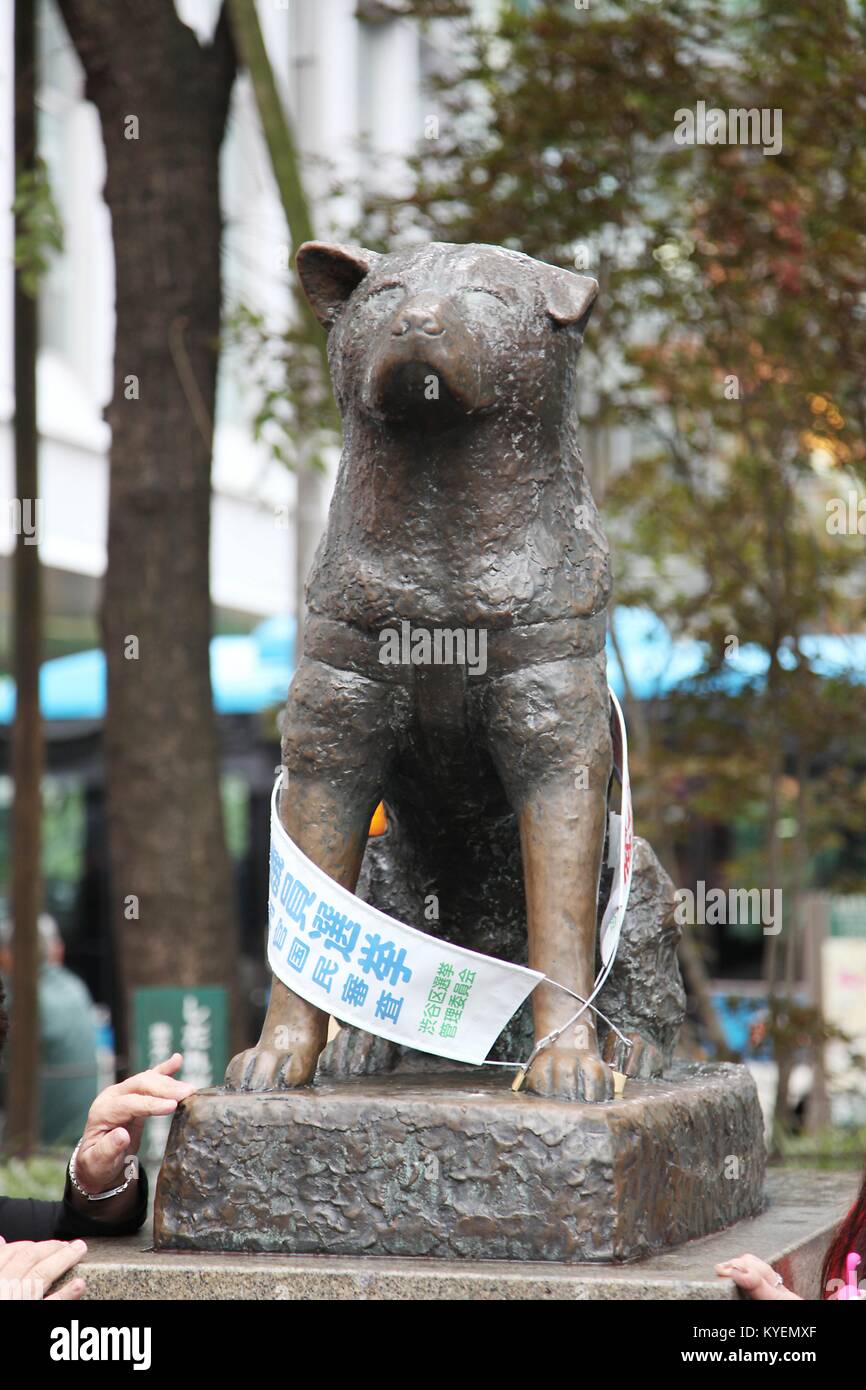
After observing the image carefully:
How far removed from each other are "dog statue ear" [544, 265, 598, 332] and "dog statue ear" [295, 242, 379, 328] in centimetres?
28

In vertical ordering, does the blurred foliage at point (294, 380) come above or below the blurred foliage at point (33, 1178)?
above

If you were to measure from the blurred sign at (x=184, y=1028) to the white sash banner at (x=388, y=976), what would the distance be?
3382 millimetres

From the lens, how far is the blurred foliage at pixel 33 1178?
6.00m

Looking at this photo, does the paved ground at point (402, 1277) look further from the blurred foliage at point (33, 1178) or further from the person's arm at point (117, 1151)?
the blurred foliage at point (33, 1178)

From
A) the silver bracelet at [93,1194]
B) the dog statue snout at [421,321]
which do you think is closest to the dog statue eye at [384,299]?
the dog statue snout at [421,321]

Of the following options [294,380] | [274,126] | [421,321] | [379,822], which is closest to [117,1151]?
[379,822]

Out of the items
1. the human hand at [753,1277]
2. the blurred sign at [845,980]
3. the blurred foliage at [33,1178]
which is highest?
the human hand at [753,1277]

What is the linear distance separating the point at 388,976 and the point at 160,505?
3870 millimetres

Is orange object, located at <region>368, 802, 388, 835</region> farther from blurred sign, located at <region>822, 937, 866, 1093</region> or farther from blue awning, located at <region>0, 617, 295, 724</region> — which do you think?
blue awning, located at <region>0, 617, 295, 724</region>

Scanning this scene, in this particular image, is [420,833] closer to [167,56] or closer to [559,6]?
[167,56]

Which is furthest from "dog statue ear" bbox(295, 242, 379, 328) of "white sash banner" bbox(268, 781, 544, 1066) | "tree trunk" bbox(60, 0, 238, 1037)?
"tree trunk" bbox(60, 0, 238, 1037)

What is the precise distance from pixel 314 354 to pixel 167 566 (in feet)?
4.64

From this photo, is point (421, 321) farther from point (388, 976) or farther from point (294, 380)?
point (294, 380)

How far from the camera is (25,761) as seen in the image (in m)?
7.05
